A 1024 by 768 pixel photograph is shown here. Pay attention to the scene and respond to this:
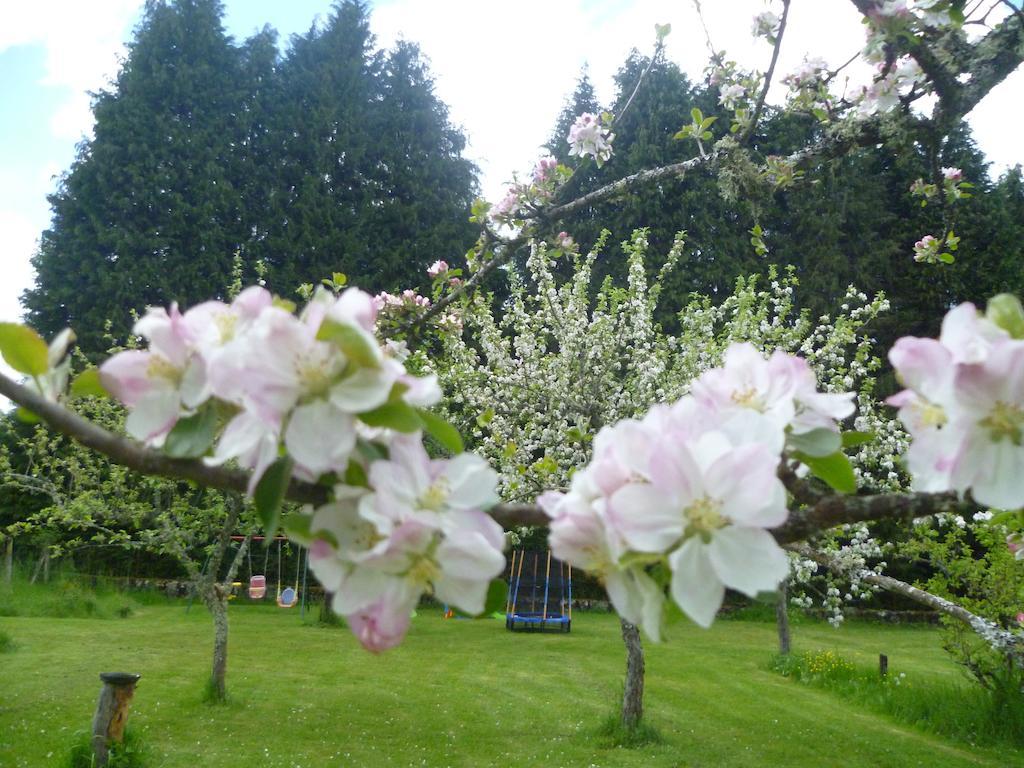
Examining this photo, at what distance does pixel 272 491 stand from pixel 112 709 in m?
4.48

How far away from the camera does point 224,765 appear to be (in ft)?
14.4

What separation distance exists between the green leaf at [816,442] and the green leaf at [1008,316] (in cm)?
Result: 13

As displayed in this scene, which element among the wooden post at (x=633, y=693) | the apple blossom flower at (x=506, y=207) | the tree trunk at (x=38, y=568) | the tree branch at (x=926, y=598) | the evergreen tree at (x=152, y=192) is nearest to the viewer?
the tree branch at (x=926, y=598)

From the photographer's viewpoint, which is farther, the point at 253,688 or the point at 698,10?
the point at 253,688

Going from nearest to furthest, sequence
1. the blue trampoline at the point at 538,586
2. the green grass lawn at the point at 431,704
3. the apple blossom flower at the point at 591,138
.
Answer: the apple blossom flower at the point at 591,138
the green grass lawn at the point at 431,704
the blue trampoline at the point at 538,586

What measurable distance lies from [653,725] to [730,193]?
4.03m

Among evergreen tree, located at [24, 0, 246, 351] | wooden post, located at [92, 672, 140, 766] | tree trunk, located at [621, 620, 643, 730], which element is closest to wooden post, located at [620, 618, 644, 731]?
tree trunk, located at [621, 620, 643, 730]

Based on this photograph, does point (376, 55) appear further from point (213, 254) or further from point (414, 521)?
point (414, 521)

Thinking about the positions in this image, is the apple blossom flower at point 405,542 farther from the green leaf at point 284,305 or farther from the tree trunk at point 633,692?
the tree trunk at point 633,692

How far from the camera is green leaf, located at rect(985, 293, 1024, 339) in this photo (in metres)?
0.51

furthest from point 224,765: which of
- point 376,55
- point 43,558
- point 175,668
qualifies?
point 376,55

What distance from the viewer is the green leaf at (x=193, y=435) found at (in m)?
0.51

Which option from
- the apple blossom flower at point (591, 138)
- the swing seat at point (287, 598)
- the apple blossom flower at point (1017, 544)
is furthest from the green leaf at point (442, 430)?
the swing seat at point (287, 598)

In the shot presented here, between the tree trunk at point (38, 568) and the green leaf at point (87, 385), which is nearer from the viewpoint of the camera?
the green leaf at point (87, 385)
